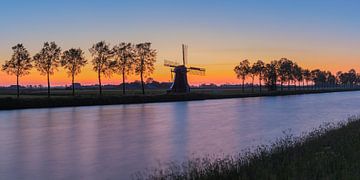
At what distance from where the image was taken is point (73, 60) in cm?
8938

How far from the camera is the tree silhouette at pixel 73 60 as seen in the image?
291 ft

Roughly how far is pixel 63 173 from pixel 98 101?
6005 cm

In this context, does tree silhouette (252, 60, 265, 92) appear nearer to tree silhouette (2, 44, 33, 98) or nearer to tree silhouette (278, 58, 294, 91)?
tree silhouette (278, 58, 294, 91)

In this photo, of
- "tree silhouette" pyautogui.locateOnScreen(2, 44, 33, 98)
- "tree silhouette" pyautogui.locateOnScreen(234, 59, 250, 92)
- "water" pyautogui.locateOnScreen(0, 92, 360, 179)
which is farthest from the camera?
"tree silhouette" pyautogui.locateOnScreen(234, 59, 250, 92)

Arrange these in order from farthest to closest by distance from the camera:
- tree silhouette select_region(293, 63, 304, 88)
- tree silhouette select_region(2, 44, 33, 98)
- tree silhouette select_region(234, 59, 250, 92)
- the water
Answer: tree silhouette select_region(293, 63, 304, 88), tree silhouette select_region(234, 59, 250, 92), tree silhouette select_region(2, 44, 33, 98), the water

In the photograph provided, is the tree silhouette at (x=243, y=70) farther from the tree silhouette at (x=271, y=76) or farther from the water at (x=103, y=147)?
the water at (x=103, y=147)

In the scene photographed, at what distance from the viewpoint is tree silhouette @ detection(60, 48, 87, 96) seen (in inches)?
3497

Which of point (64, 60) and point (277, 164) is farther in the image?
point (64, 60)

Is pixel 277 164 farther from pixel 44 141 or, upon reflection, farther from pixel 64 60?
pixel 64 60

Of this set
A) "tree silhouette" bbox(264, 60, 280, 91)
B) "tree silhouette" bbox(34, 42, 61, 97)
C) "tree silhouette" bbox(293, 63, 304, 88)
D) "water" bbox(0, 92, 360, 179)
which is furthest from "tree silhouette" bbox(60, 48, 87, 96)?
"tree silhouette" bbox(293, 63, 304, 88)

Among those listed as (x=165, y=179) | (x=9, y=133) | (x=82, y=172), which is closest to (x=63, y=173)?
(x=82, y=172)

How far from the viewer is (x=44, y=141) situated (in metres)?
26.9

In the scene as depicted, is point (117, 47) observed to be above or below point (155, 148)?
above

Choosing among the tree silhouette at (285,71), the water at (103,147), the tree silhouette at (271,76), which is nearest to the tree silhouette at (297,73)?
the tree silhouette at (285,71)
